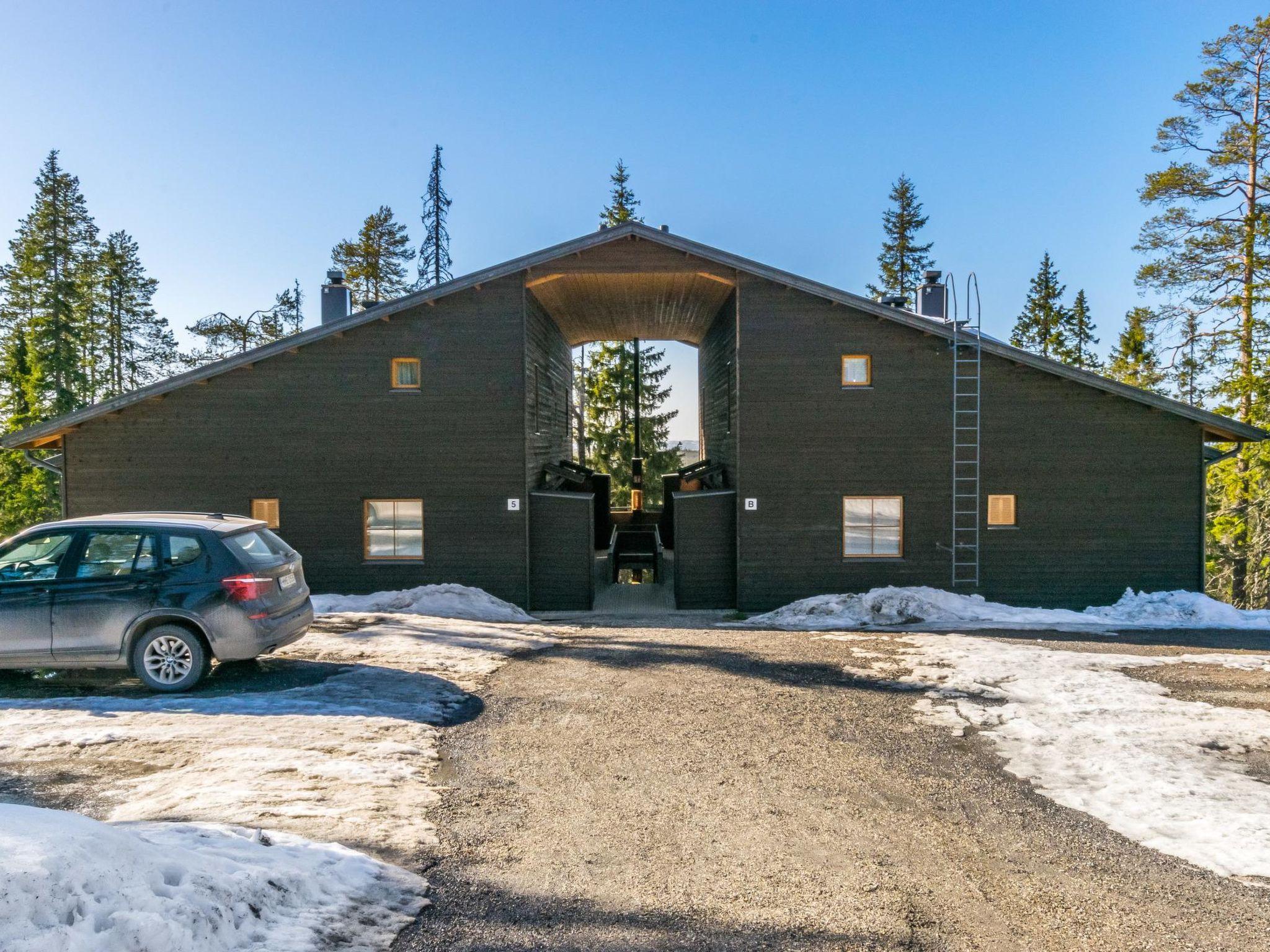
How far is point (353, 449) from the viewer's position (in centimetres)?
1463

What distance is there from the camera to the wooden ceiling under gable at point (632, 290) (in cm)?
1450

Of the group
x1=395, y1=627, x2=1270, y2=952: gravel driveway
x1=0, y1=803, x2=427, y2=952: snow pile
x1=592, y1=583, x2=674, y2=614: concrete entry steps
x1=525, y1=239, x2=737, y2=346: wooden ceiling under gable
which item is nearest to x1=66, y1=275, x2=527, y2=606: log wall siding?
x1=525, y1=239, x2=737, y2=346: wooden ceiling under gable

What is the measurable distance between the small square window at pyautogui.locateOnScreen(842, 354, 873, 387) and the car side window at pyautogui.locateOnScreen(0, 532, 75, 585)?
12.3m

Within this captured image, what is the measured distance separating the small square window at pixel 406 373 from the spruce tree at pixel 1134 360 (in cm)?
2176

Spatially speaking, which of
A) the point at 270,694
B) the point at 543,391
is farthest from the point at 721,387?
the point at 270,694

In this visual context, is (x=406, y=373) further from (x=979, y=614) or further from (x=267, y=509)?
(x=979, y=614)

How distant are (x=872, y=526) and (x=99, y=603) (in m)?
12.2

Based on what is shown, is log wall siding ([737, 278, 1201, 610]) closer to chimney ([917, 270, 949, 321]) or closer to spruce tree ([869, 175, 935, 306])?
chimney ([917, 270, 949, 321])

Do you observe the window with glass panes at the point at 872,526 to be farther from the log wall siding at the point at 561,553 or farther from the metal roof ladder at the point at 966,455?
the log wall siding at the point at 561,553

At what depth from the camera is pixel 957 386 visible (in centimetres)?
1458

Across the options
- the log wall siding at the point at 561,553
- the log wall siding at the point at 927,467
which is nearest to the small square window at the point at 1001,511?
the log wall siding at the point at 927,467

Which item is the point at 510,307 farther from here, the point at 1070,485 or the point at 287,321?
the point at 287,321

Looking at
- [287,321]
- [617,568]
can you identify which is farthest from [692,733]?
[287,321]

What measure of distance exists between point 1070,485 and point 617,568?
11115 millimetres
